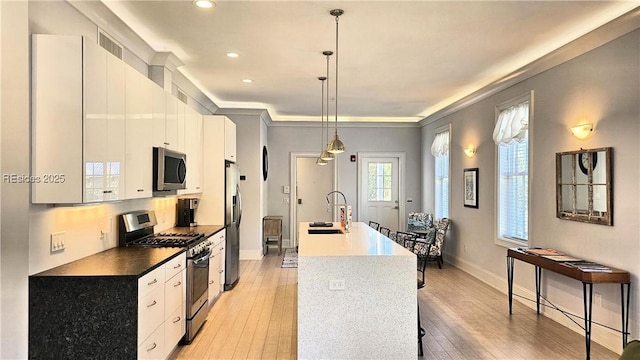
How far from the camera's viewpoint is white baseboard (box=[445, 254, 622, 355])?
343 centimetres

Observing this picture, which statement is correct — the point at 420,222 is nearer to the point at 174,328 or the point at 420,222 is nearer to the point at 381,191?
the point at 381,191

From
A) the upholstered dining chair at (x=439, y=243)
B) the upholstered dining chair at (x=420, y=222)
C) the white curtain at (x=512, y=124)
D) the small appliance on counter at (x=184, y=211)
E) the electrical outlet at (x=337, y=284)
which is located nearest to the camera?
the electrical outlet at (x=337, y=284)

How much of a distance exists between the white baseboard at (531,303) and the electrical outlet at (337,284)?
2409 mm

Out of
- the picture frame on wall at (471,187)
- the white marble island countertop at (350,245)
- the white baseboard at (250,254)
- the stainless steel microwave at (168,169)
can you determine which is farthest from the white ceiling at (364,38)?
the white baseboard at (250,254)

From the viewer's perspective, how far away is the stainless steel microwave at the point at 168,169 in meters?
3.48

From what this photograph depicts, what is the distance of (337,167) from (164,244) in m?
5.56

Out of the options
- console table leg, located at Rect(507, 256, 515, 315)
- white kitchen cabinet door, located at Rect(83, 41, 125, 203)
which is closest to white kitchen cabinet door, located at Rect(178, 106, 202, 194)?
white kitchen cabinet door, located at Rect(83, 41, 125, 203)

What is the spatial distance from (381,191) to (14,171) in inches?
286

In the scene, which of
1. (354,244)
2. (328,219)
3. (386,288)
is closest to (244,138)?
(328,219)

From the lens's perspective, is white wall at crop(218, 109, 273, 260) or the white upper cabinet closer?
the white upper cabinet

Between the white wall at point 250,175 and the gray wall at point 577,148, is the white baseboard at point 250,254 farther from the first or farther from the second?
the gray wall at point 577,148

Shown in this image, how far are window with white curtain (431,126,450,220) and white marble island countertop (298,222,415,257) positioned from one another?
3.60 metres

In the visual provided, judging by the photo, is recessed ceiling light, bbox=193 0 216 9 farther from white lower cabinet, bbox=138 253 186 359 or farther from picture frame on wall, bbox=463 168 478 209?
picture frame on wall, bbox=463 168 478 209

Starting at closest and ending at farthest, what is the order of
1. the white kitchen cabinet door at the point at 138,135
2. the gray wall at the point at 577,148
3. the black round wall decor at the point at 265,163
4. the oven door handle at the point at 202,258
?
the white kitchen cabinet door at the point at 138,135 → the gray wall at the point at 577,148 → the oven door handle at the point at 202,258 → the black round wall decor at the point at 265,163
